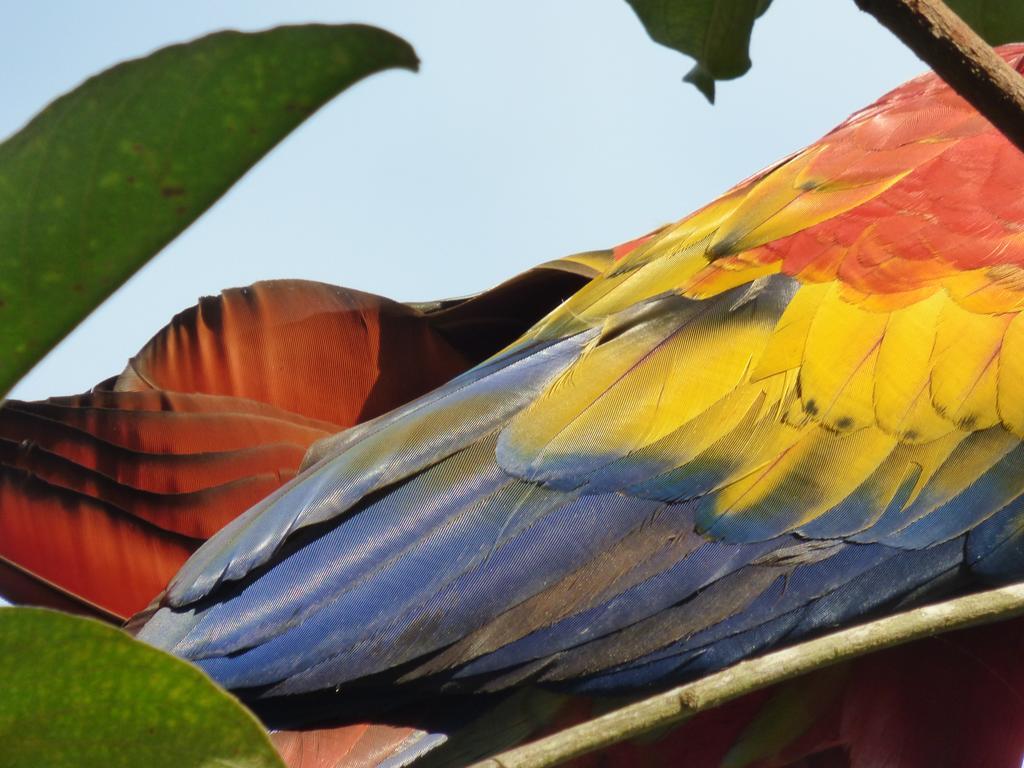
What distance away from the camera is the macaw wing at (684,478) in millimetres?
1924

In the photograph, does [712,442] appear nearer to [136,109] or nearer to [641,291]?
[641,291]

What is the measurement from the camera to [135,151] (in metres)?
0.78

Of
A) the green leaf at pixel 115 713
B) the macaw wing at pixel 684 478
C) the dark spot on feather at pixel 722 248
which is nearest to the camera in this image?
the green leaf at pixel 115 713

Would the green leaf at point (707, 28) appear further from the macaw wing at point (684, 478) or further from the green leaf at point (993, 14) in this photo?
the macaw wing at point (684, 478)

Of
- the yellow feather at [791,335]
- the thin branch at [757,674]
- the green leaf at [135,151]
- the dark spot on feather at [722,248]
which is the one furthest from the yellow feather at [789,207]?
the green leaf at [135,151]

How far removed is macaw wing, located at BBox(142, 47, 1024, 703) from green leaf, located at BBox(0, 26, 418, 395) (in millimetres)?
1177

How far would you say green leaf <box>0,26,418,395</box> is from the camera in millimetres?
751

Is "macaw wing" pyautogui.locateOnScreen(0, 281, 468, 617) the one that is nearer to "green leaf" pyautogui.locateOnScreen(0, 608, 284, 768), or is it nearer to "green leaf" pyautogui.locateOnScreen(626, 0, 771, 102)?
"green leaf" pyautogui.locateOnScreen(626, 0, 771, 102)

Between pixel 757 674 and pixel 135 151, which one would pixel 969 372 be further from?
pixel 135 151

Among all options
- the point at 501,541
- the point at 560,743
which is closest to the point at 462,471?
the point at 501,541

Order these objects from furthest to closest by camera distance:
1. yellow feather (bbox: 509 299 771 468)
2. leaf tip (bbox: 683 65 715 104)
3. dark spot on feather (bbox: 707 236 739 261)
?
dark spot on feather (bbox: 707 236 739 261)
yellow feather (bbox: 509 299 771 468)
leaf tip (bbox: 683 65 715 104)

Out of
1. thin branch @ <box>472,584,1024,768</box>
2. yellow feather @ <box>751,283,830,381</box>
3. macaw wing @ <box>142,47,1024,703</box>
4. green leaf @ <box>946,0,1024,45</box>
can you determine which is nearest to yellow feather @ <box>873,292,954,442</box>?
macaw wing @ <box>142,47,1024,703</box>

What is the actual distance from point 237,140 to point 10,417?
1527mm

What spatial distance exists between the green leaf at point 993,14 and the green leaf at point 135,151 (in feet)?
4.20
